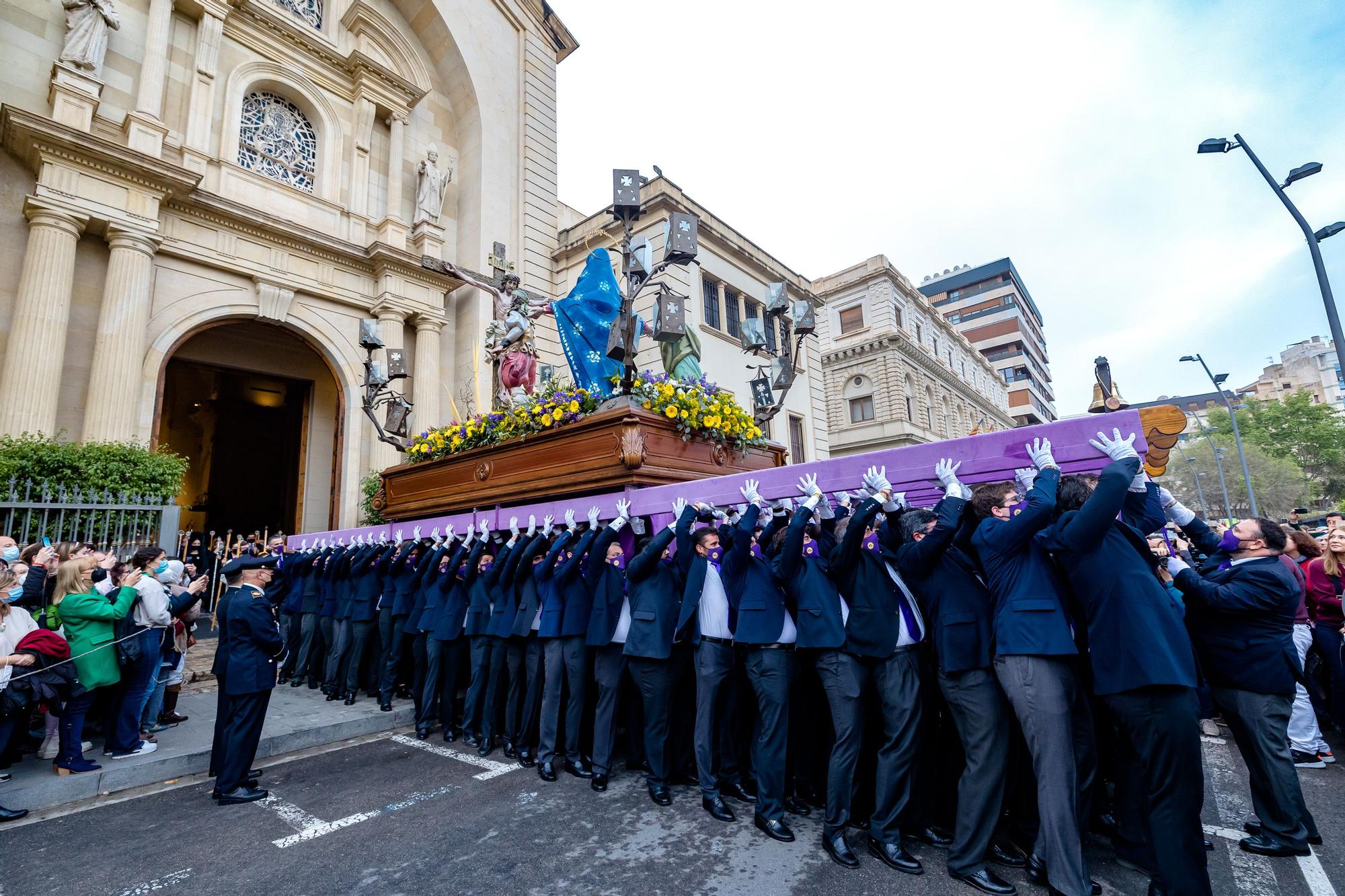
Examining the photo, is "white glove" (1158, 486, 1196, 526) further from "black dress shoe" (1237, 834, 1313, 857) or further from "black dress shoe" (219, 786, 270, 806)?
"black dress shoe" (219, 786, 270, 806)

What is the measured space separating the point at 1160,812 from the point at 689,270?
16923 millimetres

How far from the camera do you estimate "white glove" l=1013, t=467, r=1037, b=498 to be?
3.48 m

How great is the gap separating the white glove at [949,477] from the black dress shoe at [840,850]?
1.99 m

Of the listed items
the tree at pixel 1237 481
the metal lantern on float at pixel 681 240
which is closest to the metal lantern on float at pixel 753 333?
the metal lantern on float at pixel 681 240

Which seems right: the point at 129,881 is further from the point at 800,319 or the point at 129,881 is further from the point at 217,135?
the point at 217,135

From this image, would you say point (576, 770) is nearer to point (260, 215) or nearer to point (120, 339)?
point (120, 339)

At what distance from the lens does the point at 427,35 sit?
57.4ft

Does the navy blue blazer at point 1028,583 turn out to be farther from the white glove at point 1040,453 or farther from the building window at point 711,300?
the building window at point 711,300

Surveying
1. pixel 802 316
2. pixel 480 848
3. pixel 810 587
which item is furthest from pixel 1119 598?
pixel 802 316

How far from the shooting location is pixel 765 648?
4141mm

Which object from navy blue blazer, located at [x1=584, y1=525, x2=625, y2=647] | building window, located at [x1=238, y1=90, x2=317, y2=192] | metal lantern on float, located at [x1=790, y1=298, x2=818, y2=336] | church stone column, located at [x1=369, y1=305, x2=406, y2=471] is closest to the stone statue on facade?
navy blue blazer, located at [x1=584, y1=525, x2=625, y2=647]

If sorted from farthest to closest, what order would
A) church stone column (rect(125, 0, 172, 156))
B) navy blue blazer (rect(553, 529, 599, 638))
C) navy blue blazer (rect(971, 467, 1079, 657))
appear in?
church stone column (rect(125, 0, 172, 156)), navy blue blazer (rect(553, 529, 599, 638)), navy blue blazer (rect(971, 467, 1079, 657))

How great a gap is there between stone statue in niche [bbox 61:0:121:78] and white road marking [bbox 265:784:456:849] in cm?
1370

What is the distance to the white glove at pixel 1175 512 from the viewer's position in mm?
3643
